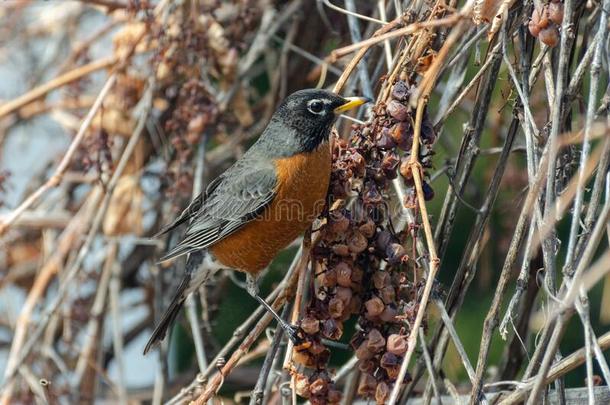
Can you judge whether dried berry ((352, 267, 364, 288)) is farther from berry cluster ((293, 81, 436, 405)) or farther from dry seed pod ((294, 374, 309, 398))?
dry seed pod ((294, 374, 309, 398))

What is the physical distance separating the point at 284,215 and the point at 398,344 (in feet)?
3.72

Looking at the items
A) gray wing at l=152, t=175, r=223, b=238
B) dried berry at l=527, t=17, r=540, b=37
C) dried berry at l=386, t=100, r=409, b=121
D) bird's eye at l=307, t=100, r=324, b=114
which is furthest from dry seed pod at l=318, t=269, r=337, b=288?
gray wing at l=152, t=175, r=223, b=238

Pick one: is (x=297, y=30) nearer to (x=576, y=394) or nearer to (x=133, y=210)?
(x=133, y=210)

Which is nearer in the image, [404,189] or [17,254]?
[404,189]

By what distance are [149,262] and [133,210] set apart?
1.09 feet

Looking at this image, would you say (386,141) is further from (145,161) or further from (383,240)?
(145,161)

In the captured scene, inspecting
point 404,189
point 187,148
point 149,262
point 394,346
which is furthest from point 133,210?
point 394,346

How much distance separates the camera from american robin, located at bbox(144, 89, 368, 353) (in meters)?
3.05

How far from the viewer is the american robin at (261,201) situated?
305cm

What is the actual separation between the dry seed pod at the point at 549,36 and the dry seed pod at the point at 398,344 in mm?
759

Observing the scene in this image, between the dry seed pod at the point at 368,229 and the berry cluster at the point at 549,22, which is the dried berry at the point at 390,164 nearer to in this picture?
the dry seed pod at the point at 368,229

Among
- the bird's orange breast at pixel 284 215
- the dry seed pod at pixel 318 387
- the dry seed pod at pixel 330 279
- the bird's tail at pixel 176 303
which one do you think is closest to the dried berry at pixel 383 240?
the dry seed pod at pixel 330 279

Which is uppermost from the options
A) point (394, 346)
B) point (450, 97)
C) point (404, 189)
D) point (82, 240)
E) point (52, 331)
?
point (450, 97)

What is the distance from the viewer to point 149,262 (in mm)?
4312
